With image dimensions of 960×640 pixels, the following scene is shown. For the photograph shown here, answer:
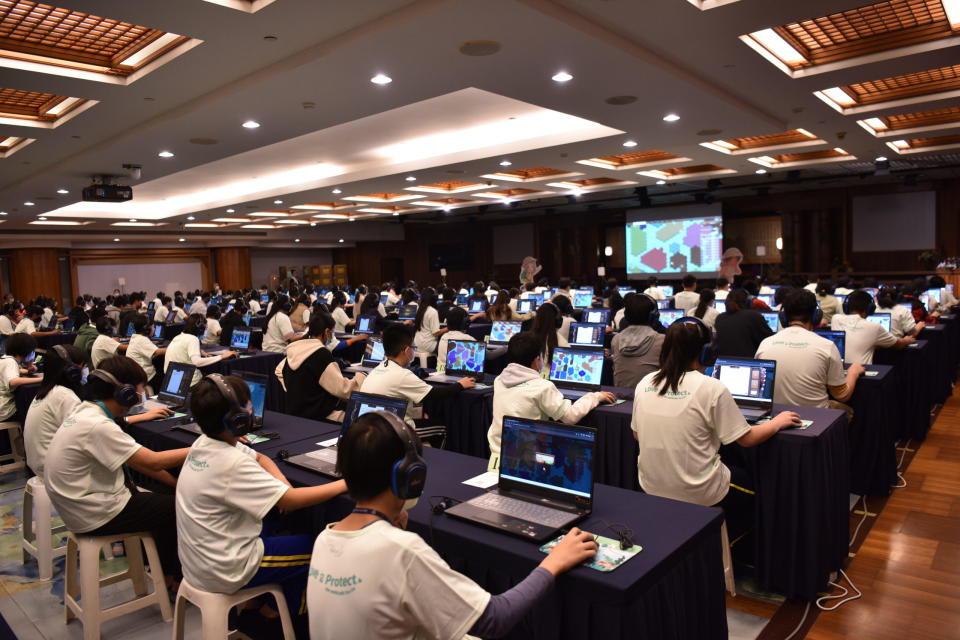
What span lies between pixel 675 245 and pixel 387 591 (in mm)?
17741

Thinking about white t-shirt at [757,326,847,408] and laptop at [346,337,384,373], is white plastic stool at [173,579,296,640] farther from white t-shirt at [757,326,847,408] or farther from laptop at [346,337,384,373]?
laptop at [346,337,384,373]


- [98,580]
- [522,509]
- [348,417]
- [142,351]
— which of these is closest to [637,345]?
[348,417]

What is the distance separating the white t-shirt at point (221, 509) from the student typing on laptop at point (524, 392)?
116cm

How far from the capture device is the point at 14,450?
226 inches

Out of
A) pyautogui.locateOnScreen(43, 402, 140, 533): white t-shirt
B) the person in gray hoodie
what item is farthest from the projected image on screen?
pyautogui.locateOnScreen(43, 402, 140, 533): white t-shirt

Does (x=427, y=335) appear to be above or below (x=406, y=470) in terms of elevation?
below

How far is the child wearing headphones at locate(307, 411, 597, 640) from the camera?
1.36 meters

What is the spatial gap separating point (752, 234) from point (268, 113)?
51.1 ft

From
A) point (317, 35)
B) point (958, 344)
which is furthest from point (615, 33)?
point (958, 344)

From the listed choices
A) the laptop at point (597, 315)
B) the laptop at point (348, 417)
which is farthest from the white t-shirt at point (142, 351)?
the laptop at point (597, 315)

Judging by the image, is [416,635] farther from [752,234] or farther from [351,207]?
[752,234]

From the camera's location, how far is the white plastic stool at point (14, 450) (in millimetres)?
5457

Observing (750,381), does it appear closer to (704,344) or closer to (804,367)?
(804,367)

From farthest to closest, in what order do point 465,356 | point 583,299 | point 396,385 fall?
1. point 583,299
2. point 465,356
3. point 396,385
